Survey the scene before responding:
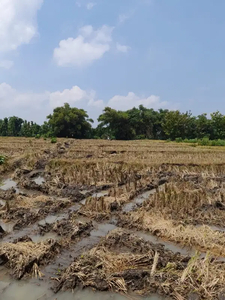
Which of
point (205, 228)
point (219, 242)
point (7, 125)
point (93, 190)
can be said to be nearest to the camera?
point (219, 242)

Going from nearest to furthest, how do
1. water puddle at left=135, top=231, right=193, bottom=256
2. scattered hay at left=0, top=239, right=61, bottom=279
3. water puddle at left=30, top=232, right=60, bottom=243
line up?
scattered hay at left=0, top=239, right=61, bottom=279, water puddle at left=135, top=231, right=193, bottom=256, water puddle at left=30, top=232, right=60, bottom=243

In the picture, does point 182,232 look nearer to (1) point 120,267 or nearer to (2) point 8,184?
(1) point 120,267

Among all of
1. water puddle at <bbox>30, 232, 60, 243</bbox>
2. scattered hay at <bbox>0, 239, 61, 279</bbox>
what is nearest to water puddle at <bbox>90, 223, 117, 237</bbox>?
water puddle at <bbox>30, 232, 60, 243</bbox>

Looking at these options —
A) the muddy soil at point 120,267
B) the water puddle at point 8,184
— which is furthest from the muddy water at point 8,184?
the muddy soil at point 120,267

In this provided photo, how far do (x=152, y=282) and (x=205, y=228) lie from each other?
2.54 meters

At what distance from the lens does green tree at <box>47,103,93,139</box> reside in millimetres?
44469

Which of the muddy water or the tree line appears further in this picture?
the tree line

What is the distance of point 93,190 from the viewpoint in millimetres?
10453

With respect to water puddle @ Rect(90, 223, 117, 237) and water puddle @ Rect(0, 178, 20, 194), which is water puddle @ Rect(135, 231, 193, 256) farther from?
water puddle @ Rect(0, 178, 20, 194)

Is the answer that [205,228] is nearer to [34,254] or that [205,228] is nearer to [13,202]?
[34,254]

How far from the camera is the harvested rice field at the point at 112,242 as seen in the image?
168 inches

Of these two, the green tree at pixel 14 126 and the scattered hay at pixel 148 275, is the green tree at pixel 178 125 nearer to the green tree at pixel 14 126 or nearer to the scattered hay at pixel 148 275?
the green tree at pixel 14 126

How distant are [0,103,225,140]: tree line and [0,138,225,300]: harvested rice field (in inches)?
1329

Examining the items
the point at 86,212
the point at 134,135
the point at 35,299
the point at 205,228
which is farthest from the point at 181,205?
the point at 134,135
